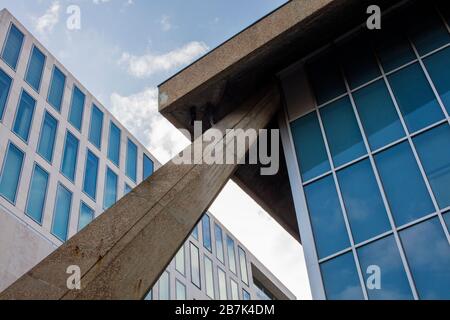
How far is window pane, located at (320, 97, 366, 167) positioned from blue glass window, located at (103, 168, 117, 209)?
2158cm

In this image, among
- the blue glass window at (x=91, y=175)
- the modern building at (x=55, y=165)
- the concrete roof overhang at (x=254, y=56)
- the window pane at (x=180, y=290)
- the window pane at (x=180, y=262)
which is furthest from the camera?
the window pane at (x=180, y=262)

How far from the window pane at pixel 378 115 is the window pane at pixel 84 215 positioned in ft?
65.5

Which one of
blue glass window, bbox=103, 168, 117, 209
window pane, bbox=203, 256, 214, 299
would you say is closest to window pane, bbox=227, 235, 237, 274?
window pane, bbox=203, 256, 214, 299

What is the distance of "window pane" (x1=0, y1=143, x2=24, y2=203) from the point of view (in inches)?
981

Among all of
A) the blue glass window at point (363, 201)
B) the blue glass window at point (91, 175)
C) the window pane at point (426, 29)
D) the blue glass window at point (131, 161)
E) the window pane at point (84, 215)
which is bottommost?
the blue glass window at point (363, 201)

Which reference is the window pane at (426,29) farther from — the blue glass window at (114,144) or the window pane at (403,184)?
the blue glass window at (114,144)

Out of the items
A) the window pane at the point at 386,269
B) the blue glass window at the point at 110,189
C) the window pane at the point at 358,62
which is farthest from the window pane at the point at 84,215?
the window pane at the point at 386,269

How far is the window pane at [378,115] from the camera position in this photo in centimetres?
1216

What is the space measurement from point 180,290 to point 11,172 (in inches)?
581

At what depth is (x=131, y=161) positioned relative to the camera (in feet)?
122

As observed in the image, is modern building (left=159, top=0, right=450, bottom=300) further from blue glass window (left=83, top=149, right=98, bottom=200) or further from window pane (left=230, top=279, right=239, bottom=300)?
window pane (left=230, top=279, right=239, bottom=300)

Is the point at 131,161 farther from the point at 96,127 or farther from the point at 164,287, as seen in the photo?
the point at 164,287

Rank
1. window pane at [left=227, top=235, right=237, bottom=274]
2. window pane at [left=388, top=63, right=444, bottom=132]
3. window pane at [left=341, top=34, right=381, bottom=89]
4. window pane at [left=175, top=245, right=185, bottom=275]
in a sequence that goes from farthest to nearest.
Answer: window pane at [left=227, top=235, right=237, bottom=274], window pane at [left=175, top=245, right=185, bottom=275], window pane at [left=341, top=34, right=381, bottom=89], window pane at [left=388, top=63, right=444, bottom=132]
